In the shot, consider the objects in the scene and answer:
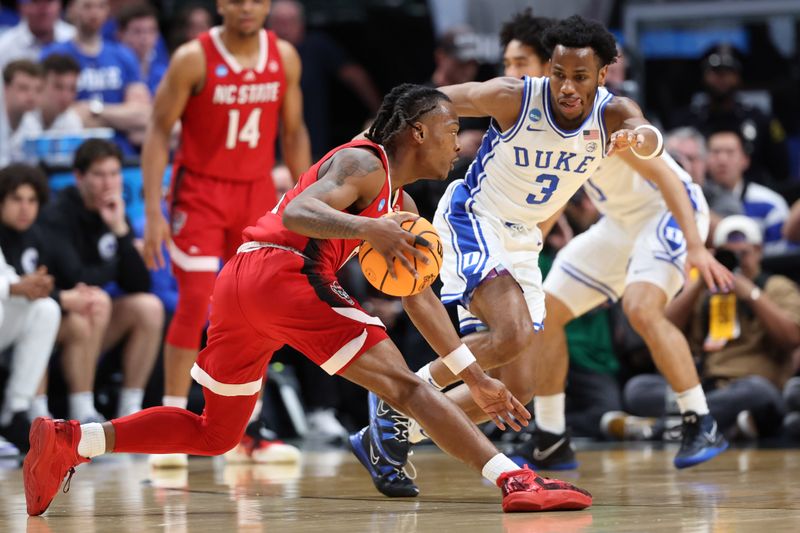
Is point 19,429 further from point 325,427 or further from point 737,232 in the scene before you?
point 737,232

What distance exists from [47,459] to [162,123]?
9.09ft

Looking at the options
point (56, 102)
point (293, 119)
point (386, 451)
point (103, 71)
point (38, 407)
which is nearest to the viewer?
point (386, 451)

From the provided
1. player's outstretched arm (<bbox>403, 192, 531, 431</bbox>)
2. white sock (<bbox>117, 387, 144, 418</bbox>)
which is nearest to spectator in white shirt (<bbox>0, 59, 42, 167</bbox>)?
white sock (<bbox>117, 387, 144, 418</bbox>)

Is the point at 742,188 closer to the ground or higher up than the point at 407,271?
closer to the ground

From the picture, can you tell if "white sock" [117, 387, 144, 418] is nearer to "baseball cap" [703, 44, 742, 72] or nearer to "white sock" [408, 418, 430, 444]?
"white sock" [408, 418, 430, 444]

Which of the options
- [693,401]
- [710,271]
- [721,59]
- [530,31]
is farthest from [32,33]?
[710,271]

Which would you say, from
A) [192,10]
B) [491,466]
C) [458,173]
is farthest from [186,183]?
[192,10]

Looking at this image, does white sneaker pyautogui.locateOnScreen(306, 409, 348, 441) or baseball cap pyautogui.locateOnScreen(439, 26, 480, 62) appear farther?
baseball cap pyautogui.locateOnScreen(439, 26, 480, 62)

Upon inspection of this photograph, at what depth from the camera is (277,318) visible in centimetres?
502

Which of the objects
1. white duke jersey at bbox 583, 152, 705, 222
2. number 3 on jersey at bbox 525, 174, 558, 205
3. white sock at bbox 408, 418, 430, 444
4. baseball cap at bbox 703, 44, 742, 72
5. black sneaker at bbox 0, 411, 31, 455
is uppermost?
baseball cap at bbox 703, 44, 742, 72

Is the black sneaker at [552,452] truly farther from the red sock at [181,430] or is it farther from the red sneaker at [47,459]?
the red sneaker at [47,459]

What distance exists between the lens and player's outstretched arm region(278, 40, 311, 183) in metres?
7.77

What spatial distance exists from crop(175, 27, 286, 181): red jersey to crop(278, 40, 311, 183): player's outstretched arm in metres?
0.15

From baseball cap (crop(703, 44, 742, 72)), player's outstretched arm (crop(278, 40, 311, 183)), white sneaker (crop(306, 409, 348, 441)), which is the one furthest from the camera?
baseball cap (crop(703, 44, 742, 72))
